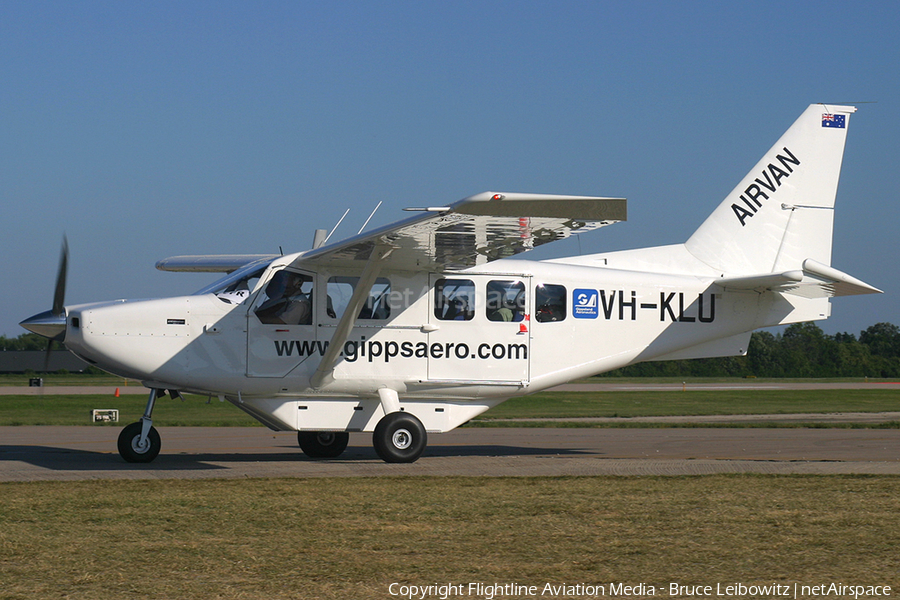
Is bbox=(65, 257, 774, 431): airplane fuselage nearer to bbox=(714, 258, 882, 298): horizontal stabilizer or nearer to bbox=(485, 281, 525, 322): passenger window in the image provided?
bbox=(485, 281, 525, 322): passenger window

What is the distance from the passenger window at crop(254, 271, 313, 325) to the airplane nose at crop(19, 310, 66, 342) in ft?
8.38

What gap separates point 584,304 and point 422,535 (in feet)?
25.0

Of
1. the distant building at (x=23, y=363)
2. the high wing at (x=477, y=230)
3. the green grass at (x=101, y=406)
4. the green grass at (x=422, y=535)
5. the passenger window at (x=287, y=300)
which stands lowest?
the green grass at (x=101, y=406)

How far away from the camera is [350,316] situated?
41.9 ft

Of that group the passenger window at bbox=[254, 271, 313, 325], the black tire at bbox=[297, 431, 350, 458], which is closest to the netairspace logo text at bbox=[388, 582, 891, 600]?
the passenger window at bbox=[254, 271, 313, 325]

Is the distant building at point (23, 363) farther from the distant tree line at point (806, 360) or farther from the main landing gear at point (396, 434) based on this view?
the main landing gear at point (396, 434)

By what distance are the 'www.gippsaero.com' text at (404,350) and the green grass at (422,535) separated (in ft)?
10.2

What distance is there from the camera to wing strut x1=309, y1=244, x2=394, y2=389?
12.4 meters

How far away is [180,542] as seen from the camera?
688cm

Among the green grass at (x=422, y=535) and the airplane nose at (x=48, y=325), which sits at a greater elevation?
the airplane nose at (x=48, y=325)

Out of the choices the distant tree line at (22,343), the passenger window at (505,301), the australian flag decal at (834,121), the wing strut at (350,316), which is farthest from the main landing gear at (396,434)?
the distant tree line at (22,343)

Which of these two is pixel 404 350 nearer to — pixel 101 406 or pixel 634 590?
pixel 634 590

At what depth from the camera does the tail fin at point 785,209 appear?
15.5m

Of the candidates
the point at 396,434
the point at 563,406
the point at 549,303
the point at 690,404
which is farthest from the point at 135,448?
the point at 690,404
